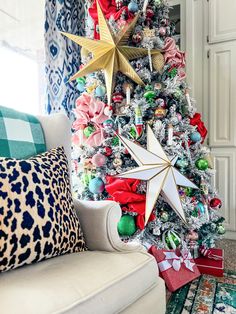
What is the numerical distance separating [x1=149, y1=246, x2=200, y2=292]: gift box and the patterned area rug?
0.04 m

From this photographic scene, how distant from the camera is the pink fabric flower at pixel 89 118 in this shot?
1.63 metres

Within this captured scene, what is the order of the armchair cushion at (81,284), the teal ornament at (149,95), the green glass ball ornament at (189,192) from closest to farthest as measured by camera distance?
the armchair cushion at (81,284)
the teal ornament at (149,95)
the green glass ball ornament at (189,192)

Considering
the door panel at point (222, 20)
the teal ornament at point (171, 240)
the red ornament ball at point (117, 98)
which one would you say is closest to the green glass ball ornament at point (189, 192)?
the teal ornament at point (171, 240)

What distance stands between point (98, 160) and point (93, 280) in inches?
36.1

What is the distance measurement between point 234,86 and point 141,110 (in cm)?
107

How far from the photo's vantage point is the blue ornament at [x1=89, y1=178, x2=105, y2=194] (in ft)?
5.16

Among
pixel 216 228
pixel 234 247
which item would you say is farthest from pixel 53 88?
pixel 234 247

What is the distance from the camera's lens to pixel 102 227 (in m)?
0.97

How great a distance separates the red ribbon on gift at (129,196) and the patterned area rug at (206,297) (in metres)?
0.40

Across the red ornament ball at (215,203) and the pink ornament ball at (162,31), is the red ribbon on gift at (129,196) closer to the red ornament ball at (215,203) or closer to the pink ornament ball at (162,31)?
the red ornament ball at (215,203)

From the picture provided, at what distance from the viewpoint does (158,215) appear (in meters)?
1.49

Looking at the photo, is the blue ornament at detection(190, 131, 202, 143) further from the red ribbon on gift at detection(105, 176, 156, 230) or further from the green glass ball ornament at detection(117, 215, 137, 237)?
the green glass ball ornament at detection(117, 215, 137, 237)

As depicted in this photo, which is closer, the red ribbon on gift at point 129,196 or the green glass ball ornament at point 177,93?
the red ribbon on gift at point 129,196

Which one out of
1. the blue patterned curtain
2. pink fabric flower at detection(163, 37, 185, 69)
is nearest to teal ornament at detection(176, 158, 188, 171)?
pink fabric flower at detection(163, 37, 185, 69)
